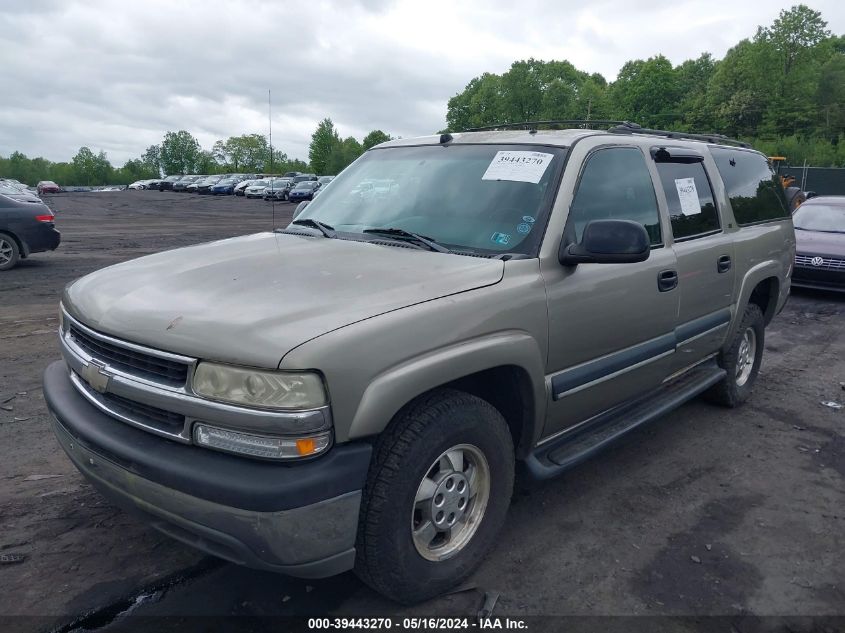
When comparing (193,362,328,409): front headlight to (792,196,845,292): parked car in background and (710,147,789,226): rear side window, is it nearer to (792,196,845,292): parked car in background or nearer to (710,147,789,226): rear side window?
(710,147,789,226): rear side window

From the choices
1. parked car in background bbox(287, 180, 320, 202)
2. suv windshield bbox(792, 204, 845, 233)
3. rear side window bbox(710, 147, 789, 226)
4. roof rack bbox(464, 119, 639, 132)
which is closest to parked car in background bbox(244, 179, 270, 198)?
parked car in background bbox(287, 180, 320, 202)

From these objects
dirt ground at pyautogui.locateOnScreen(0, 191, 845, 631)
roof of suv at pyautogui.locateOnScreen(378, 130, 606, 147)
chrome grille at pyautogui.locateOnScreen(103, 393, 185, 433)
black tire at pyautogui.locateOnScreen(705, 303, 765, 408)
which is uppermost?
roof of suv at pyautogui.locateOnScreen(378, 130, 606, 147)

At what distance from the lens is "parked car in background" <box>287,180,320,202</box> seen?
39562 mm

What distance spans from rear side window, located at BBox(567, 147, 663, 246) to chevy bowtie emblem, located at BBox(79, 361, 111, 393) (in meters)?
2.12

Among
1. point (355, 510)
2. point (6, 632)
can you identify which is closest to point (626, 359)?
point (355, 510)

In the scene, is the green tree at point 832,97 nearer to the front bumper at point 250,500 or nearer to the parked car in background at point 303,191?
the parked car in background at point 303,191

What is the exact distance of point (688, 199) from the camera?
4312mm

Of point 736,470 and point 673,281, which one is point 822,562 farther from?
point 673,281

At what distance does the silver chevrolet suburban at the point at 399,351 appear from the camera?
7.45 ft

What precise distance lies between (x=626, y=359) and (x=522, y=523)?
3.28 ft

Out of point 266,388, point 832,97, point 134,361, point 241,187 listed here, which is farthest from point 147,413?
point 832,97

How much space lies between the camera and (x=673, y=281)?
3.90 m

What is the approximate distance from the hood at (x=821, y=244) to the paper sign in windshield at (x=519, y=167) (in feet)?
26.2

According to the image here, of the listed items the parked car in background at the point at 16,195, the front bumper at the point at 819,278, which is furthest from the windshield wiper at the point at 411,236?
the parked car in background at the point at 16,195
